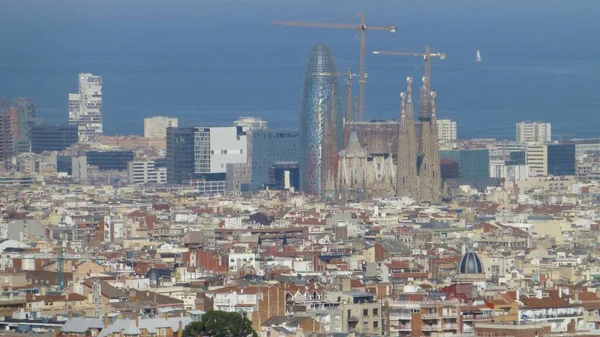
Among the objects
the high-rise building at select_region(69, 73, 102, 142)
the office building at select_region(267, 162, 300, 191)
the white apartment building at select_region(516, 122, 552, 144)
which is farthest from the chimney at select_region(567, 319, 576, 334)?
the high-rise building at select_region(69, 73, 102, 142)

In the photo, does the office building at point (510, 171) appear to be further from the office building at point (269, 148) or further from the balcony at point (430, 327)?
the balcony at point (430, 327)

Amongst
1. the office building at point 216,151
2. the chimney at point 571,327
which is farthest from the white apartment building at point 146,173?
the chimney at point 571,327

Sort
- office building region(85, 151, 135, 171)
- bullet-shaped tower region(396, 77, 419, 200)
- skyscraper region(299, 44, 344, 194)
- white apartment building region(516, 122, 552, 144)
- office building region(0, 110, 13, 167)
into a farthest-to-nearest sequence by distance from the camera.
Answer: white apartment building region(516, 122, 552, 144)
office building region(0, 110, 13, 167)
office building region(85, 151, 135, 171)
skyscraper region(299, 44, 344, 194)
bullet-shaped tower region(396, 77, 419, 200)

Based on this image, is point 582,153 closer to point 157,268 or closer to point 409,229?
point 409,229

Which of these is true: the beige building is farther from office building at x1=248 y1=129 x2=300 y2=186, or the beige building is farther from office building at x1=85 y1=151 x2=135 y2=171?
office building at x1=85 y1=151 x2=135 y2=171

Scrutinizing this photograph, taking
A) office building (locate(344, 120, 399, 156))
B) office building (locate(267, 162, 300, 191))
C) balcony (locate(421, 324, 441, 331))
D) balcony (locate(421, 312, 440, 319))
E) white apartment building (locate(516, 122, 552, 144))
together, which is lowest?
balcony (locate(421, 324, 441, 331))

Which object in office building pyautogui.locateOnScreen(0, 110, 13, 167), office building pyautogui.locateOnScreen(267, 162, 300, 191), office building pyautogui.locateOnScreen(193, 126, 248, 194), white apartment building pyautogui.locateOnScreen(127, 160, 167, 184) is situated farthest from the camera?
office building pyautogui.locateOnScreen(0, 110, 13, 167)
